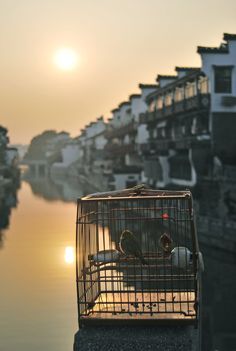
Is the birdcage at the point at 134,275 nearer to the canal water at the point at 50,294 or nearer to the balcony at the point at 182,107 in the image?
the canal water at the point at 50,294

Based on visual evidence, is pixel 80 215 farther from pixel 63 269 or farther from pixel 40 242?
pixel 40 242

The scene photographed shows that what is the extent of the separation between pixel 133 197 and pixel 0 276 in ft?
70.2

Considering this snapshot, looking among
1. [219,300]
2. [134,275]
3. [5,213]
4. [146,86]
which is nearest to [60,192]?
[5,213]

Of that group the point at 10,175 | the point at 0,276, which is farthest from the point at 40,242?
the point at 10,175

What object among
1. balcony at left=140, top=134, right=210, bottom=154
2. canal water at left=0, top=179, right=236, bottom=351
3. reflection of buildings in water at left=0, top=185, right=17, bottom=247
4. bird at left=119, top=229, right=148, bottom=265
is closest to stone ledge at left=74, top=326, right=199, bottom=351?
bird at left=119, top=229, right=148, bottom=265

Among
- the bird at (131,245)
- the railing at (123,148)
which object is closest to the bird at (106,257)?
the bird at (131,245)

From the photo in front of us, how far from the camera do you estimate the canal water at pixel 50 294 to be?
19.8 meters

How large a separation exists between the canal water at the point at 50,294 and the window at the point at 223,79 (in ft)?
52.9

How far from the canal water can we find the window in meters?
16.1

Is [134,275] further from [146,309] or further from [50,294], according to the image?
[50,294]

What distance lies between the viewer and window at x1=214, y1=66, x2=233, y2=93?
148 ft

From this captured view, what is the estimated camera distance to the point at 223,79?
1788 inches

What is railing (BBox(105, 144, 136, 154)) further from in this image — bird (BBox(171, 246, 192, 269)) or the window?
bird (BBox(171, 246, 192, 269))

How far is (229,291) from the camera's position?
25641 mm
